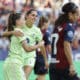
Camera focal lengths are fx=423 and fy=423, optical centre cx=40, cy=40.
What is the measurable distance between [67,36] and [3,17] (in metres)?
11.6

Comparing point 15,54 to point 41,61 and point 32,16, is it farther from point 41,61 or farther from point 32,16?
point 41,61

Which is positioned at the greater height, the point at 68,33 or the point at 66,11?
the point at 66,11

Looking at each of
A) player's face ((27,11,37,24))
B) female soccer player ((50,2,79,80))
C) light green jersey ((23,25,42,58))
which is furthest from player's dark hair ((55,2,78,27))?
light green jersey ((23,25,42,58))

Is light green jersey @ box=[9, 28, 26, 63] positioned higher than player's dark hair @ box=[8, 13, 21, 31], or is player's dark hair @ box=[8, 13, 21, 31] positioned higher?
player's dark hair @ box=[8, 13, 21, 31]

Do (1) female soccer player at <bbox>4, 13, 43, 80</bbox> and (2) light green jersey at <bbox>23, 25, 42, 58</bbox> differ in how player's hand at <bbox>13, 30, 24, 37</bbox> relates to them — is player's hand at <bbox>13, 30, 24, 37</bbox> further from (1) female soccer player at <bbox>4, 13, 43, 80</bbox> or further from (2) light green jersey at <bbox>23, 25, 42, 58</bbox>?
(2) light green jersey at <bbox>23, 25, 42, 58</bbox>

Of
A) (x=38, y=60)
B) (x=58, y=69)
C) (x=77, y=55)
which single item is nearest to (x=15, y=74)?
(x=58, y=69)

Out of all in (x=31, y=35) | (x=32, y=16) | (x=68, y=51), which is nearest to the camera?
(x=68, y=51)

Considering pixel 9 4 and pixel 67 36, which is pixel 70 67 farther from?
pixel 9 4

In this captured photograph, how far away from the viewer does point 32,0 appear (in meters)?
17.7

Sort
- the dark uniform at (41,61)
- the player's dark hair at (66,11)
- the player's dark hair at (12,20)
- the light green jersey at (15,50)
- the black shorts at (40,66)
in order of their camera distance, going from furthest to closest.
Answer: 1. the black shorts at (40,66)
2. the dark uniform at (41,61)
3. the player's dark hair at (12,20)
4. the light green jersey at (15,50)
5. the player's dark hair at (66,11)

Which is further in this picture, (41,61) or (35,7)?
(35,7)

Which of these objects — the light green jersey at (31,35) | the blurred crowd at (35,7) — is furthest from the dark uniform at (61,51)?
the blurred crowd at (35,7)

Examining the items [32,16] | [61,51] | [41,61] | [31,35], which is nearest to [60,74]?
[61,51]

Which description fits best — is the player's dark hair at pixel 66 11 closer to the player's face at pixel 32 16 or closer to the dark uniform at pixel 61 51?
the dark uniform at pixel 61 51
